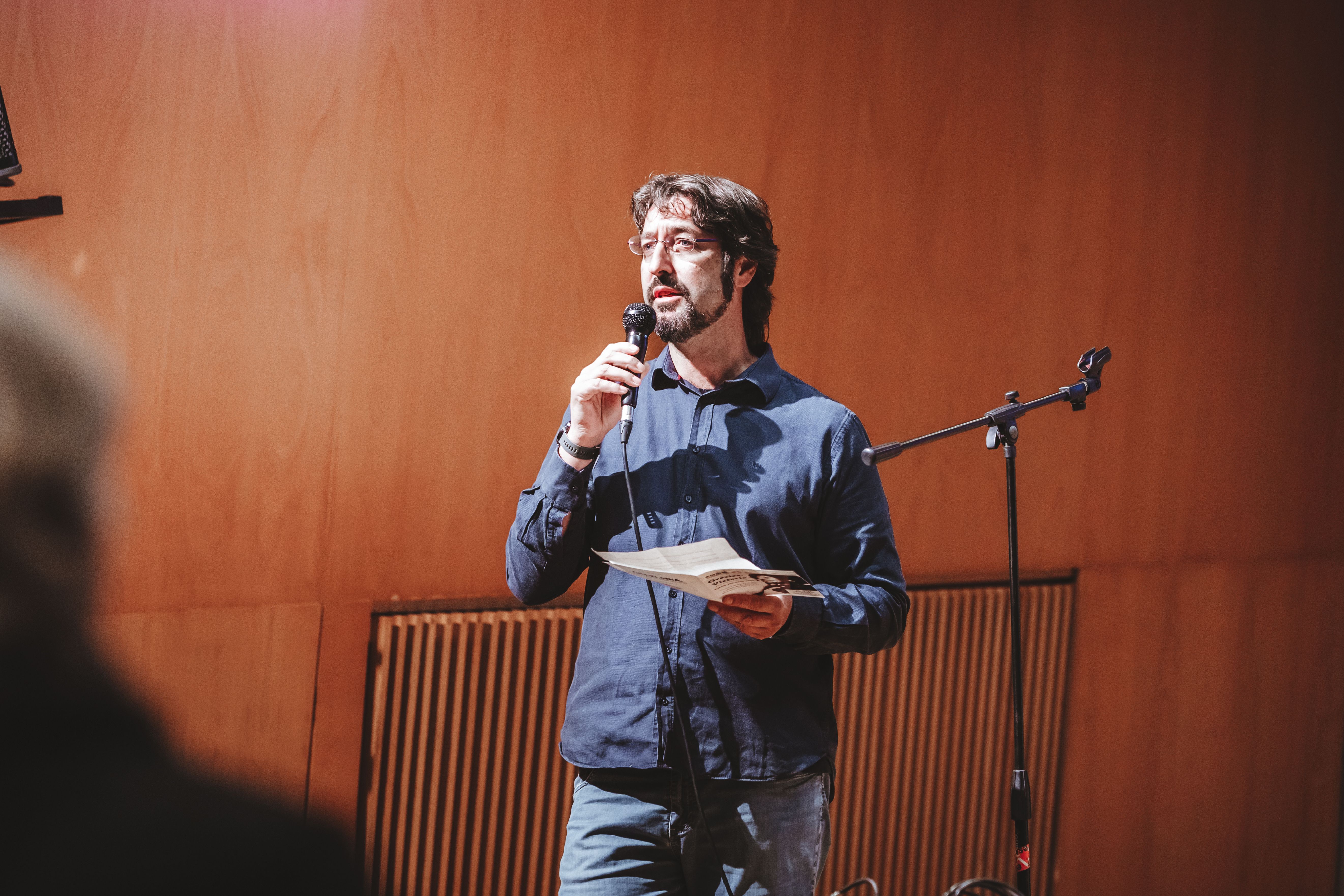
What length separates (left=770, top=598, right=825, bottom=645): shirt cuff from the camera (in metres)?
1.53

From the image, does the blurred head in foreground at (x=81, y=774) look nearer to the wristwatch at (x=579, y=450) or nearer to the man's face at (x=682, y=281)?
the wristwatch at (x=579, y=450)

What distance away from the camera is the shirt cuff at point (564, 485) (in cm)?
158

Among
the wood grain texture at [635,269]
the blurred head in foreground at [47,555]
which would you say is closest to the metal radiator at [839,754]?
the wood grain texture at [635,269]

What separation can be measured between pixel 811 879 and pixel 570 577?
1.94 feet

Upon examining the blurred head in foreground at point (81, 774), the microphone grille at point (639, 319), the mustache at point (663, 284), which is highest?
the mustache at point (663, 284)

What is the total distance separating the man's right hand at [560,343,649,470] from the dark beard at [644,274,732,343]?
0.18 m

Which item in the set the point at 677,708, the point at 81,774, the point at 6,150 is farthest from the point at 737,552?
the point at 6,150

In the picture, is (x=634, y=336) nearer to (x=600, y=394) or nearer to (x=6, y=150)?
(x=600, y=394)

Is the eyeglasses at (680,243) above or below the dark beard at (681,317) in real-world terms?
above

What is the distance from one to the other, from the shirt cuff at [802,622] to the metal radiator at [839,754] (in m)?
0.97

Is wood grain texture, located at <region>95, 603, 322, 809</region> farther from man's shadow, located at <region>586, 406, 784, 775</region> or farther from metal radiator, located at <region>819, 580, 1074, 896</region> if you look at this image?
metal radiator, located at <region>819, 580, 1074, 896</region>

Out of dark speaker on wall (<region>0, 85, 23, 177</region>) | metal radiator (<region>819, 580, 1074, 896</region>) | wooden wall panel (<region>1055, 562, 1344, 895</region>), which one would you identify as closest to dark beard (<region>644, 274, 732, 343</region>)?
dark speaker on wall (<region>0, 85, 23, 177</region>)

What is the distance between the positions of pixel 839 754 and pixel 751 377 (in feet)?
4.76

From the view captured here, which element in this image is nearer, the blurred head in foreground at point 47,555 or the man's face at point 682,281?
the blurred head in foreground at point 47,555
